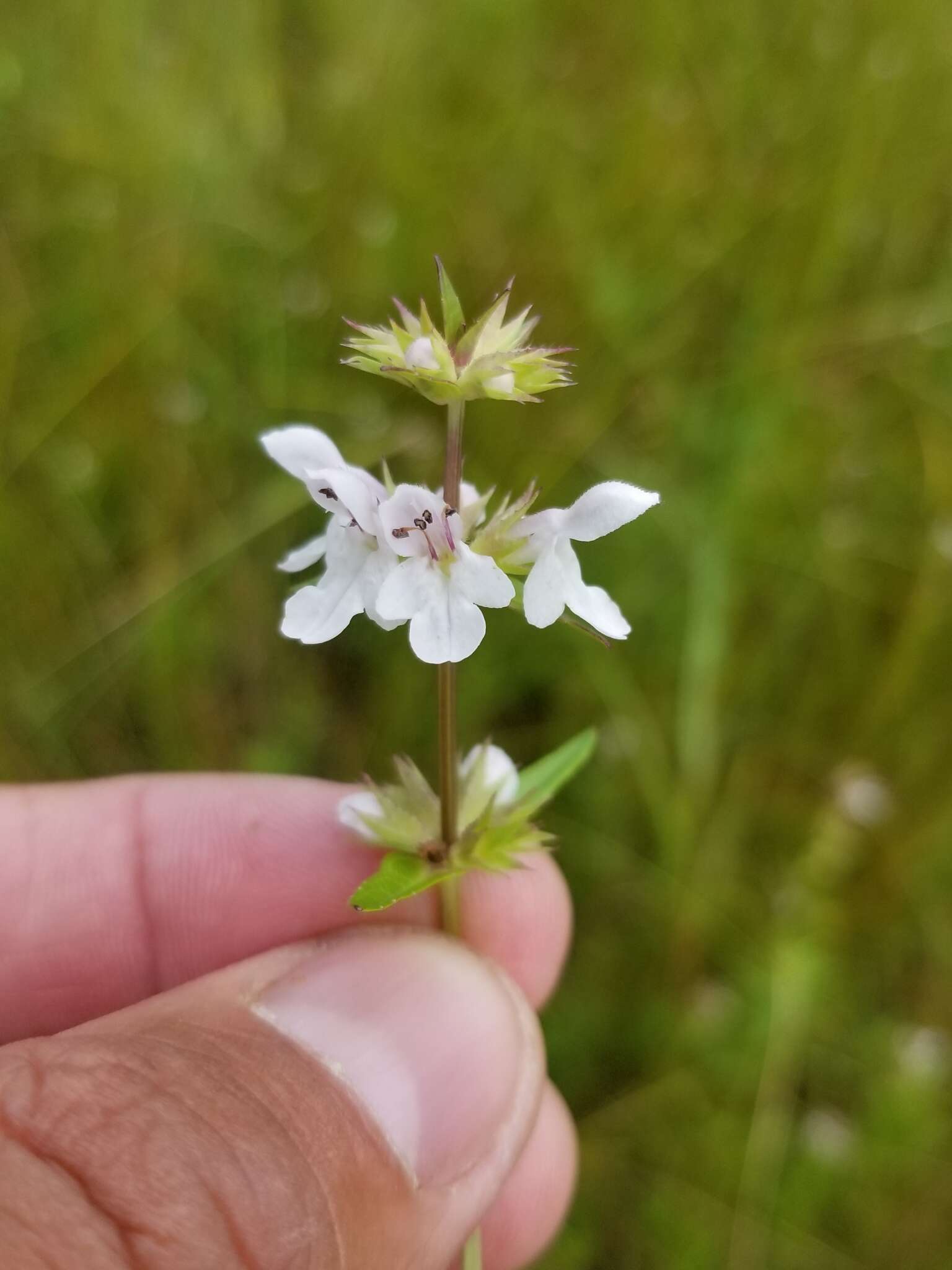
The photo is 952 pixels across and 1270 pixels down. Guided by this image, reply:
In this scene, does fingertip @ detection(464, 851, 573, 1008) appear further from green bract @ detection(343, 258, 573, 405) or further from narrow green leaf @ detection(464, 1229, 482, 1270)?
green bract @ detection(343, 258, 573, 405)

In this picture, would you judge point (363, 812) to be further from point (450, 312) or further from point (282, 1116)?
point (450, 312)

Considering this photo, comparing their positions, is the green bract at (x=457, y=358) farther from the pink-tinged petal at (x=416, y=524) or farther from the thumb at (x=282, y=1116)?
the thumb at (x=282, y=1116)

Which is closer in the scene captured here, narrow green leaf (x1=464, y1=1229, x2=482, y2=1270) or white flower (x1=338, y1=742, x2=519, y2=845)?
white flower (x1=338, y1=742, x2=519, y2=845)

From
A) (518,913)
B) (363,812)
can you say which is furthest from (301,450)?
(518,913)

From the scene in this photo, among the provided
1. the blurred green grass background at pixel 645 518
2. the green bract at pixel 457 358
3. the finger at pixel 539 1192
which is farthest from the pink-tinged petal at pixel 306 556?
the finger at pixel 539 1192

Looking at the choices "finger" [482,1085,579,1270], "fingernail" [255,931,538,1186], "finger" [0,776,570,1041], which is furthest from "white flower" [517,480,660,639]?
"finger" [482,1085,579,1270]

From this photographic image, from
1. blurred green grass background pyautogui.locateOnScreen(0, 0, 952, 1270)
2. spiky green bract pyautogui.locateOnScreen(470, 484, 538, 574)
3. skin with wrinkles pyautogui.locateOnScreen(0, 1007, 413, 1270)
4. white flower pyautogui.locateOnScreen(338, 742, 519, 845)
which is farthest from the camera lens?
blurred green grass background pyautogui.locateOnScreen(0, 0, 952, 1270)

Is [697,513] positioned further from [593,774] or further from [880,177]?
[880,177]
